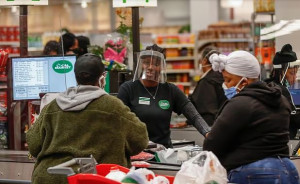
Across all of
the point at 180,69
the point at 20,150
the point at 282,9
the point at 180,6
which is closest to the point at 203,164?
the point at 20,150

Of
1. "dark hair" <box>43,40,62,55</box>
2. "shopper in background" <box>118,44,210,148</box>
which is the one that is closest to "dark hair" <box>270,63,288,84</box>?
"shopper in background" <box>118,44,210,148</box>

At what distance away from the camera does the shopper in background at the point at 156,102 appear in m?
5.34

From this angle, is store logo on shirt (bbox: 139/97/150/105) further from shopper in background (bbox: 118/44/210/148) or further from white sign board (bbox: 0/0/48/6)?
white sign board (bbox: 0/0/48/6)

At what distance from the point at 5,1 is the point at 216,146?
12.0 feet

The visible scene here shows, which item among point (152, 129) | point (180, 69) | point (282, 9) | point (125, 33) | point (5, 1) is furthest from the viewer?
point (180, 69)

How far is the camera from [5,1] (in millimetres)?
6883

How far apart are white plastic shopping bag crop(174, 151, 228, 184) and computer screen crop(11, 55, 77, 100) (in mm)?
2911

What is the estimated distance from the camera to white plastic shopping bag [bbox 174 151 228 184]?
342cm

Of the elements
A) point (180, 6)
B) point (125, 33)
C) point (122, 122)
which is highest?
point (180, 6)

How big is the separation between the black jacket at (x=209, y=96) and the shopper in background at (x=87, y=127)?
324 cm

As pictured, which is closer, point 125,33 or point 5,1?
point 5,1

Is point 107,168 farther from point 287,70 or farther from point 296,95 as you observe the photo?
point 296,95

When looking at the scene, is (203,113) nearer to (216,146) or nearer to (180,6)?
(216,146)

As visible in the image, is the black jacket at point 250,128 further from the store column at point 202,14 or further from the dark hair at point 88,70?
the store column at point 202,14
